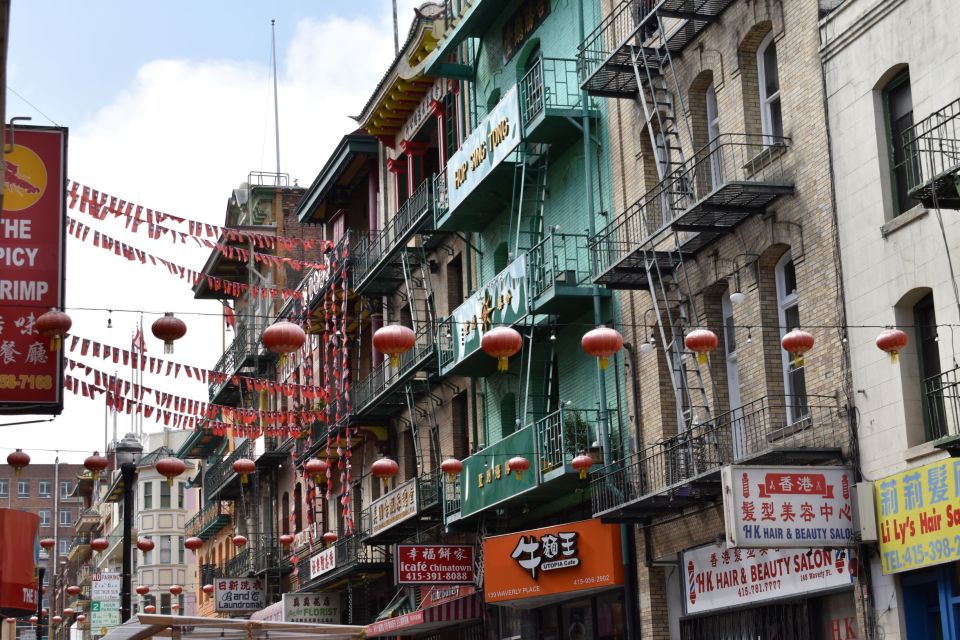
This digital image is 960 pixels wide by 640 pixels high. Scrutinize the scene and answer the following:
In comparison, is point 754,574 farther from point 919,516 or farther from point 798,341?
point 798,341

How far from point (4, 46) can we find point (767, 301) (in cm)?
1460

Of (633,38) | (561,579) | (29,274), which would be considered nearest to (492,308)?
(561,579)

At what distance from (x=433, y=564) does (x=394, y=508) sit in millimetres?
3778

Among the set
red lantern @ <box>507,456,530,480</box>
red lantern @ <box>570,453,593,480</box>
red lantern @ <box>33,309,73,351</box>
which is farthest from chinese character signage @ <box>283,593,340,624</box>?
red lantern @ <box>33,309,73,351</box>

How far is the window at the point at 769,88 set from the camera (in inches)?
915

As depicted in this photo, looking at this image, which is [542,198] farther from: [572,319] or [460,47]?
[460,47]

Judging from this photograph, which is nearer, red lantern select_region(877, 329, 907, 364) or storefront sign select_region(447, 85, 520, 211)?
red lantern select_region(877, 329, 907, 364)

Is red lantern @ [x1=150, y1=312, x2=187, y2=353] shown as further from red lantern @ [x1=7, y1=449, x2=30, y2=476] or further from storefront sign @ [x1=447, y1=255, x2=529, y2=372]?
storefront sign @ [x1=447, y1=255, x2=529, y2=372]

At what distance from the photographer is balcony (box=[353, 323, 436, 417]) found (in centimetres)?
3578

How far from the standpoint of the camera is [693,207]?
22.3 metres

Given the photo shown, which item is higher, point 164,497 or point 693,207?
point 164,497

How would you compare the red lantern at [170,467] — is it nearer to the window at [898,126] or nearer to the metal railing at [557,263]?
the metal railing at [557,263]

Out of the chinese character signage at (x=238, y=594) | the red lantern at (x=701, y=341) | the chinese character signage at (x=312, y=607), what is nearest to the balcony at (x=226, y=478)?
the chinese character signage at (x=238, y=594)

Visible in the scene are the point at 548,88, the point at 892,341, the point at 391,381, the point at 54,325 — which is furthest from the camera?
the point at 391,381
